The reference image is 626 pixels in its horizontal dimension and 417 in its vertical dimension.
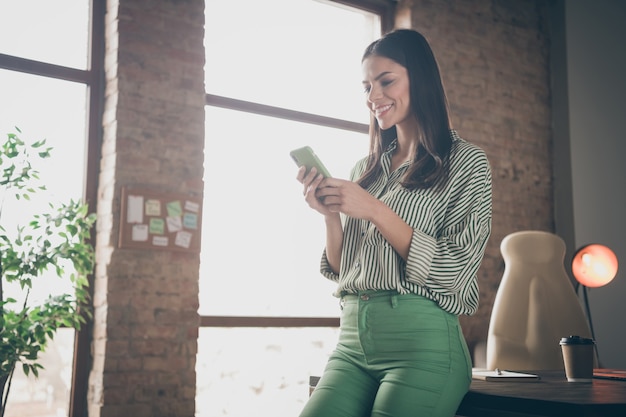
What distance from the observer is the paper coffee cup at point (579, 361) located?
1734 millimetres

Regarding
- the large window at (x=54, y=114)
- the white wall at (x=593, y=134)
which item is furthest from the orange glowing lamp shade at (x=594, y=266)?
the white wall at (x=593, y=134)

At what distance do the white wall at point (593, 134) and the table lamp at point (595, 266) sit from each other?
281 cm

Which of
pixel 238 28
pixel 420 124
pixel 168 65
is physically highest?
pixel 238 28

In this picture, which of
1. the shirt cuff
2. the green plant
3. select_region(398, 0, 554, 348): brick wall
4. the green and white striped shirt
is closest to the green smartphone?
the green and white striped shirt

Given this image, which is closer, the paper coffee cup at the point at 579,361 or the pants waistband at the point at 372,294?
the pants waistband at the point at 372,294

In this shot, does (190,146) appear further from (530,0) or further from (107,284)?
(530,0)

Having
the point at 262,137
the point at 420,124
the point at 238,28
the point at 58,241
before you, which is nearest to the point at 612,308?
the point at 262,137

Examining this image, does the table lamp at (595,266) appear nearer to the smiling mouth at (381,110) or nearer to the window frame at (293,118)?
the smiling mouth at (381,110)

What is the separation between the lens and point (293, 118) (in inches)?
195

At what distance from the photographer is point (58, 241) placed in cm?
391

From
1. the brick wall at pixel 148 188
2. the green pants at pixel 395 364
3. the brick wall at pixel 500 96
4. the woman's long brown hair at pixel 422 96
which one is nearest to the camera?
the green pants at pixel 395 364

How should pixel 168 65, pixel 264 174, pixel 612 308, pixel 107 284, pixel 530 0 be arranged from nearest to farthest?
pixel 107 284, pixel 168 65, pixel 264 174, pixel 612 308, pixel 530 0

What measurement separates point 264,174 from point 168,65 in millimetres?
1000

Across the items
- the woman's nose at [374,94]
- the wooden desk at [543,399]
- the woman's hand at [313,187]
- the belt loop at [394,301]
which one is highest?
the woman's nose at [374,94]
